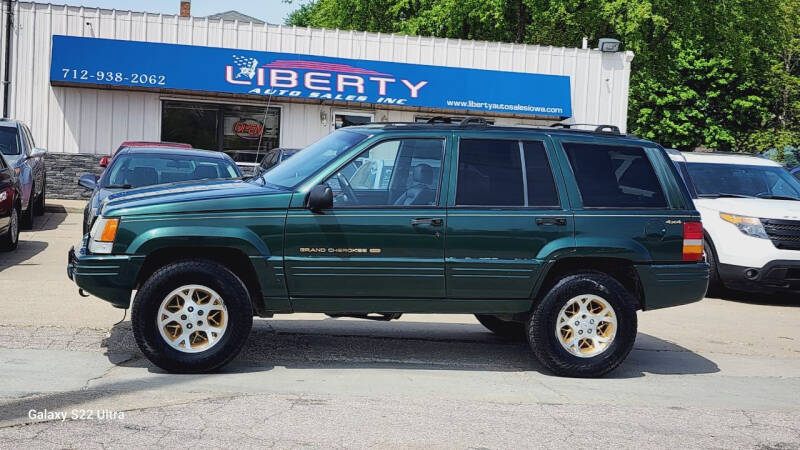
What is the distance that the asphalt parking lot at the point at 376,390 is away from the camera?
17.7ft

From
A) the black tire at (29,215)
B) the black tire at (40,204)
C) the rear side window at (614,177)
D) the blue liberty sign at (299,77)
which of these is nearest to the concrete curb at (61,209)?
the black tire at (40,204)

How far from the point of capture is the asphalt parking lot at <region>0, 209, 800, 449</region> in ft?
17.7

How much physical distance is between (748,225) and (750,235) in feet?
0.43

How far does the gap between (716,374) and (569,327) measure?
59.8 inches

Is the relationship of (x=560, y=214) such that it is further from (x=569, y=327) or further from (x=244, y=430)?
(x=244, y=430)

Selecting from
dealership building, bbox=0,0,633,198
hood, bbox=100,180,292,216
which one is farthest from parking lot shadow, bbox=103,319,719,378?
dealership building, bbox=0,0,633,198

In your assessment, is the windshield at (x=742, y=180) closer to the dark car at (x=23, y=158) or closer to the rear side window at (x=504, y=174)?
the rear side window at (x=504, y=174)

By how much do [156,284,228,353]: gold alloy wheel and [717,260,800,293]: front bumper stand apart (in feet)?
24.7

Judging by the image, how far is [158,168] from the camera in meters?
12.0

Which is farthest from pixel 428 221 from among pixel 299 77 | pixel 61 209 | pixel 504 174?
pixel 299 77

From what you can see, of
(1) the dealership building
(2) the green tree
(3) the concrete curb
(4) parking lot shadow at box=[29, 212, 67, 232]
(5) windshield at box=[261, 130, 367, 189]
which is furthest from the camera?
(2) the green tree

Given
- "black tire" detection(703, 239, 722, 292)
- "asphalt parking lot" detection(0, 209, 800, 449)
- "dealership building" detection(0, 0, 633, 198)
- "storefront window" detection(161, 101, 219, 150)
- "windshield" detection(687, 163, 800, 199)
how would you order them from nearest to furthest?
"asphalt parking lot" detection(0, 209, 800, 449) → "black tire" detection(703, 239, 722, 292) → "windshield" detection(687, 163, 800, 199) → "dealership building" detection(0, 0, 633, 198) → "storefront window" detection(161, 101, 219, 150)

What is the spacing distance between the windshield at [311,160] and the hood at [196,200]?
0.71 feet

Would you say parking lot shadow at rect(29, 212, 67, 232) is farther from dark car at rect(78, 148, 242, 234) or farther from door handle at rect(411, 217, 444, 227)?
door handle at rect(411, 217, 444, 227)
